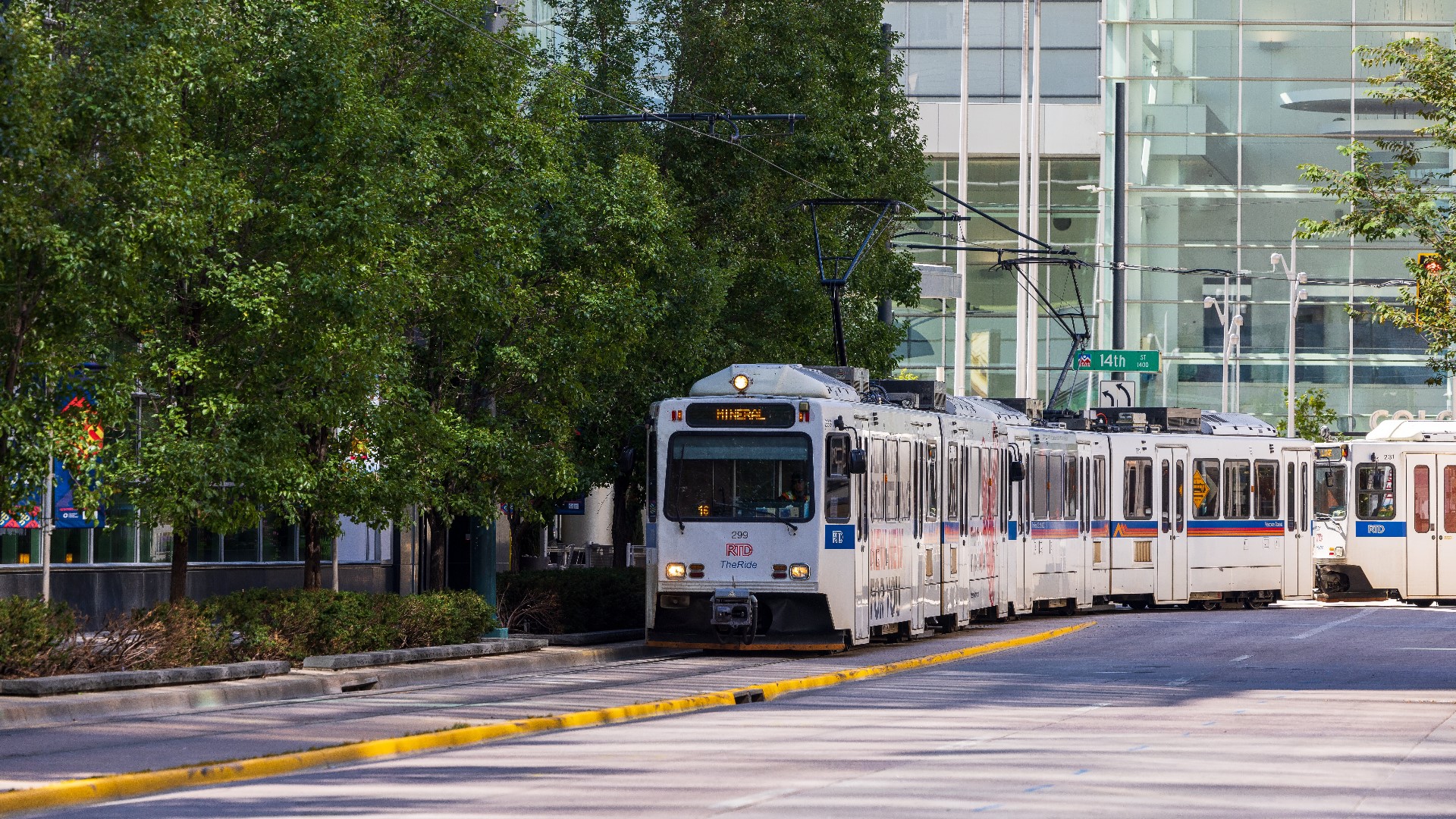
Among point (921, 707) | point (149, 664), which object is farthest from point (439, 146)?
point (921, 707)

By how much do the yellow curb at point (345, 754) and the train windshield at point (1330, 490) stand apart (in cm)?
2309

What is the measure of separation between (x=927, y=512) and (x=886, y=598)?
2280 mm

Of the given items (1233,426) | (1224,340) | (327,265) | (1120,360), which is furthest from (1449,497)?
(327,265)

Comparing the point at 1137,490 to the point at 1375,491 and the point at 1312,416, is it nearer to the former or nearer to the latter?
the point at 1375,491

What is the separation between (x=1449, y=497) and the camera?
4253cm

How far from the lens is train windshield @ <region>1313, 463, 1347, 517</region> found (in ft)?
142

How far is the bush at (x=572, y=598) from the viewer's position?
91.9 feet

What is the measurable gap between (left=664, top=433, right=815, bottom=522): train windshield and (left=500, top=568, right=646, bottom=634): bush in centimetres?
242

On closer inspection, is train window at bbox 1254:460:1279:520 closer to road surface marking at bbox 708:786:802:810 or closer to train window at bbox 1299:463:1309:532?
train window at bbox 1299:463:1309:532

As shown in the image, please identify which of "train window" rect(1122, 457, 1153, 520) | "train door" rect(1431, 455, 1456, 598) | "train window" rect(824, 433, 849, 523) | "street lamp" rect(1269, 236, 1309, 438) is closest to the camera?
"train window" rect(824, 433, 849, 523)

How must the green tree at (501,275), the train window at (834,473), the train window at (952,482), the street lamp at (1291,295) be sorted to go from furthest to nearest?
1. the street lamp at (1291,295)
2. the train window at (952,482)
3. the train window at (834,473)
4. the green tree at (501,275)

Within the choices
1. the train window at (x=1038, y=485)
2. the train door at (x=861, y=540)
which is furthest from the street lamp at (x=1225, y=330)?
the train door at (x=861, y=540)

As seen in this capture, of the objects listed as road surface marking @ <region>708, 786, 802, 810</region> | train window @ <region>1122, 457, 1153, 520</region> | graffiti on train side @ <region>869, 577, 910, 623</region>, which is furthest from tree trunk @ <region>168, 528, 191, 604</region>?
train window @ <region>1122, 457, 1153, 520</region>

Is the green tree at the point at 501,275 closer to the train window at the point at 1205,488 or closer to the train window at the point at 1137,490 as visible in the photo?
the train window at the point at 1137,490
